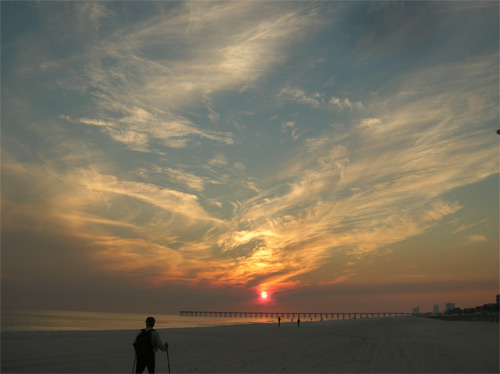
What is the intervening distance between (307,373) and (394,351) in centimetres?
879

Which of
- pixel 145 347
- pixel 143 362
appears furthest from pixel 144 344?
pixel 143 362

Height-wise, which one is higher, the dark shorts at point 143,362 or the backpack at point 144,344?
the backpack at point 144,344

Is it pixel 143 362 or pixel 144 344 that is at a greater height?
pixel 144 344

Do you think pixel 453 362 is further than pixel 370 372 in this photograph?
Yes

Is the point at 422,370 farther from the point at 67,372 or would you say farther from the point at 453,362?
the point at 67,372

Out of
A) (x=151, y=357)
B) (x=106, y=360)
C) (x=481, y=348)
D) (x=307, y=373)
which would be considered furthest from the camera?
(x=481, y=348)

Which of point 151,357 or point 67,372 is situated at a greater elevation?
point 151,357

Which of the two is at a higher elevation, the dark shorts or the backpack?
the backpack

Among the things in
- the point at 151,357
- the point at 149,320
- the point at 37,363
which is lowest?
the point at 37,363

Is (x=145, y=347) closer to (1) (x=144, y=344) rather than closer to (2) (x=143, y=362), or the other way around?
(1) (x=144, y=344)

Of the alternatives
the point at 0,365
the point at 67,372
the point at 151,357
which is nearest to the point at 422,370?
the point at 151,357

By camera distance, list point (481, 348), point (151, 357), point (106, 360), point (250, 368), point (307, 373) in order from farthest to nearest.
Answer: point (481, 348) → point (106, 360) → point (250, 368) → point (307, 373) → point (151, 357)

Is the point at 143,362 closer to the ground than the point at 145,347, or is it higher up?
closer to the ground

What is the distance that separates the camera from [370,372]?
1380cm
